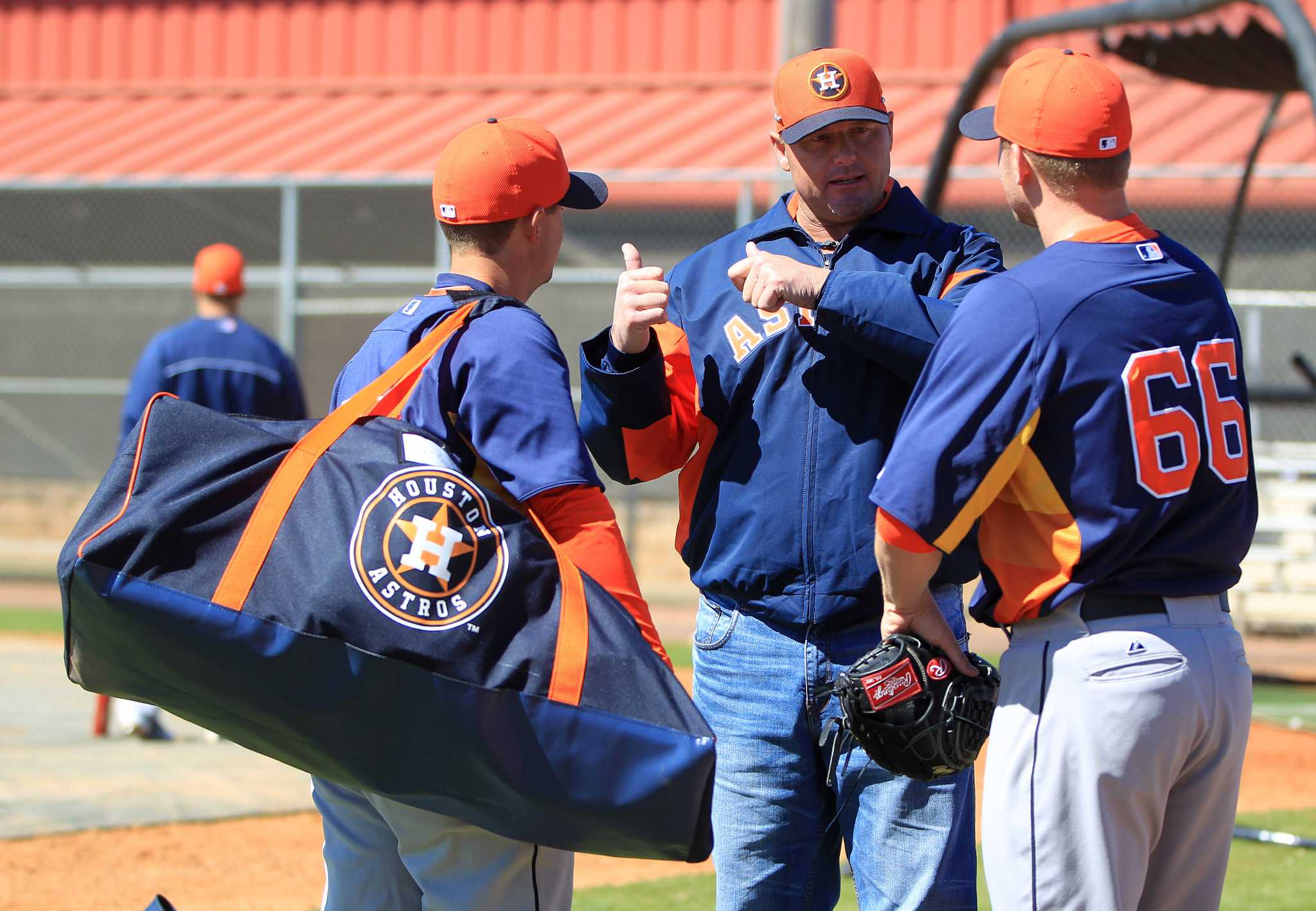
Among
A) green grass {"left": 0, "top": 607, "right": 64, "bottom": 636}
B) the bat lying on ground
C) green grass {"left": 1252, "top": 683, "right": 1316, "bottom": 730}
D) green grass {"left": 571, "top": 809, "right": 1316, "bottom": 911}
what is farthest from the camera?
green grass {"left": 0, "top": 607, "right": 64, "bottom": 636}

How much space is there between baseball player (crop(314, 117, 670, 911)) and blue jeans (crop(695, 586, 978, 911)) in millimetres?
542

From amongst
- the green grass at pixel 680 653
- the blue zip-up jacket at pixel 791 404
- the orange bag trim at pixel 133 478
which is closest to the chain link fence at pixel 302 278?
the green grass at pixel 680 653

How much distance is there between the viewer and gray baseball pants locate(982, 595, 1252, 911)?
8.25ft

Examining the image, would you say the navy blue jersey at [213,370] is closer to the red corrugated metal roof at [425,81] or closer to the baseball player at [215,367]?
the baseball player at [215,367]

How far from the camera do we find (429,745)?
7.85 feet

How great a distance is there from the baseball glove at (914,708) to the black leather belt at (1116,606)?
0.97ft

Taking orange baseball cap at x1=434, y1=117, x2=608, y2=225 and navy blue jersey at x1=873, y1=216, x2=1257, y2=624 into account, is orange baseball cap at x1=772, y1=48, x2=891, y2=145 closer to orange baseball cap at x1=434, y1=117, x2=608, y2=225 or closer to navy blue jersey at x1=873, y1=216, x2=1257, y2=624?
orange baseball cap at x1=434, y1=117, x2=608, y2=225

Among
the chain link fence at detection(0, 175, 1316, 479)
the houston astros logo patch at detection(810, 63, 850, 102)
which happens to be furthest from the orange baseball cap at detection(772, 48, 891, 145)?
the chain link fence at detection(0, 175, 1316, 479)

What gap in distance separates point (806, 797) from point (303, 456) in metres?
1.29

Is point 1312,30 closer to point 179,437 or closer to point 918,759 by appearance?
point 918,759

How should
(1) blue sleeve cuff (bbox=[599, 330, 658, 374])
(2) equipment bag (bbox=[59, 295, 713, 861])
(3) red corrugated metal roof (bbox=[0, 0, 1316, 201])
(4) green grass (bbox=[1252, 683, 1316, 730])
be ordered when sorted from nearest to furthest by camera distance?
1. (2) equipment bag (bbox=[59, 295, 713, 861])
2. (1) blue sleeve cuff (bbox=[599, 330, 658, 374])
3. (4) green grass (bbox=[1252, 683, 1316, 730])
4. (3) red corrugated metal roof (bbox=[0, 0, 1316, 201])

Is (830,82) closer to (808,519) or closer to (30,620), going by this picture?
(808,519)

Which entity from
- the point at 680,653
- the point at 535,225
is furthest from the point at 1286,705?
the point at 535,225

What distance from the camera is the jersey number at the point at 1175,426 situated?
2529mm
